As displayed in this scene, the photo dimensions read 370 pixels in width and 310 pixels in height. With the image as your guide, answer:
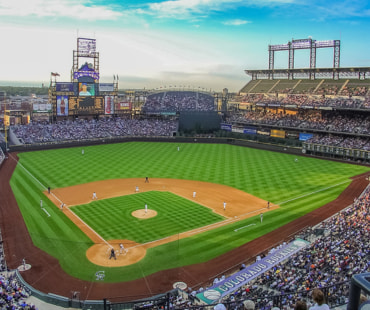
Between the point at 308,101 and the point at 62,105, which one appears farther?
the point at 62,105

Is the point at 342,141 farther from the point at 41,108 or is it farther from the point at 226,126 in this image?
the point at 41,108

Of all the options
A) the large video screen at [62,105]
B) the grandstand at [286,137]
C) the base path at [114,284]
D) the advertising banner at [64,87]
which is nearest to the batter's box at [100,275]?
the base path at [114,284]

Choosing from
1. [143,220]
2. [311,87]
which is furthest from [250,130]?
[143,220]

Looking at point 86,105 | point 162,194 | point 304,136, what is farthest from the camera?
point 86,105

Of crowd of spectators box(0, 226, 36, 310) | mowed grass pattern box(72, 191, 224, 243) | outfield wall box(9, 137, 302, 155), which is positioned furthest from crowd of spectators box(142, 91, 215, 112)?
crowd of spectators box(0, 226, 36, 310)

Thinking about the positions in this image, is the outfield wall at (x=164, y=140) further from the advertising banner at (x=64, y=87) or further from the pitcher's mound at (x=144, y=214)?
the pitcher's mound at (x=144, y=214)

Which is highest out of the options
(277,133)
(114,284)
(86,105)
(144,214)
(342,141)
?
(86,105)
